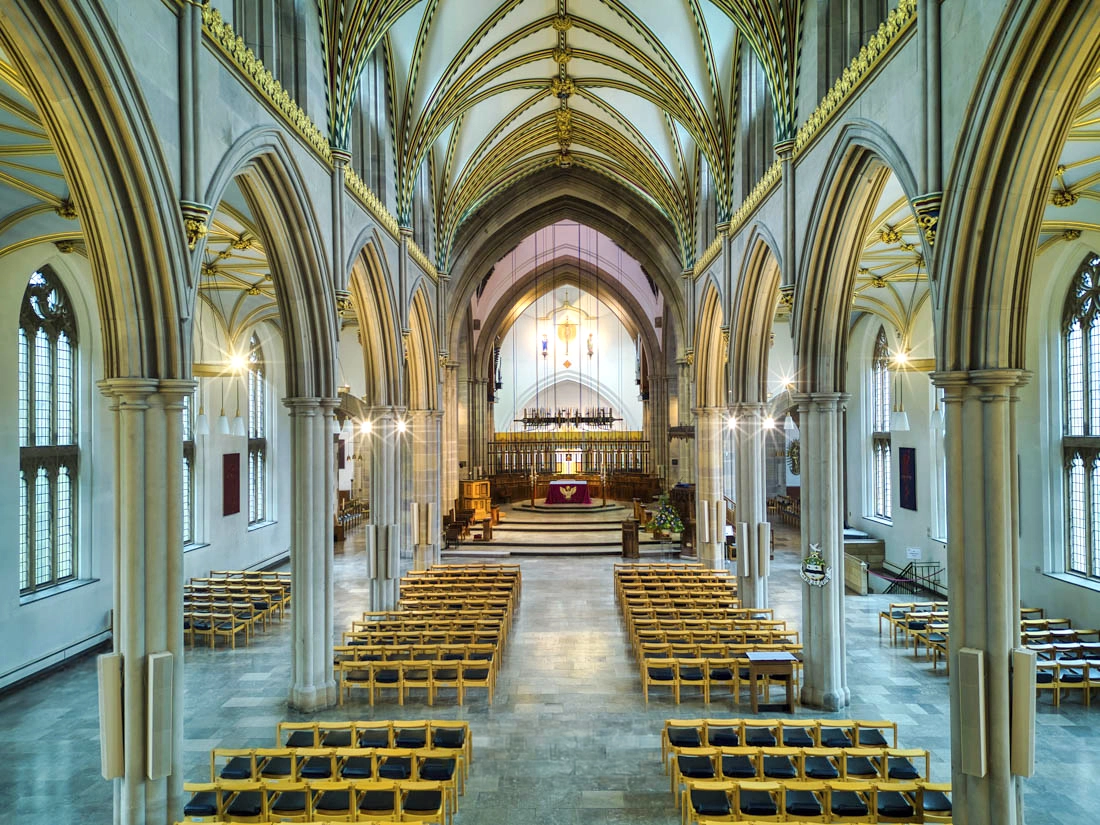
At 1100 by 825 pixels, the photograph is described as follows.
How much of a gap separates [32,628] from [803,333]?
14.0m

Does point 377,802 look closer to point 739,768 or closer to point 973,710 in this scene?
point 739,768

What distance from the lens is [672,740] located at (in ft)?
27.2

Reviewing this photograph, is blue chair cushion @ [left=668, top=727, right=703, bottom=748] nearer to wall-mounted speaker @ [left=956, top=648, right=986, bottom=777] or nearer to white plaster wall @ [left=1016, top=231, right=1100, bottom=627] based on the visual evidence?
wall-mounted speaker @ [left=956, top=648, right=986, bottom=777]

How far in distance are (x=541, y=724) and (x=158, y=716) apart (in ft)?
16.7

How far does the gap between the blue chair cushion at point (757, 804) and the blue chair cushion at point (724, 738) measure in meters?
0.76

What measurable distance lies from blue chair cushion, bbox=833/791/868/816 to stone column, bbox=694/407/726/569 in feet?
43.9

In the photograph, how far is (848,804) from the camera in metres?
6.92

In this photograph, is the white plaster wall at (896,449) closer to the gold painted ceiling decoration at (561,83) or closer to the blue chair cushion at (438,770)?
the gold painted ceiling decoration at (561,83)

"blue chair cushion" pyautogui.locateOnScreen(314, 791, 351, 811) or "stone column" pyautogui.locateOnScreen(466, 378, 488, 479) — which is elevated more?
"stone column" pyautogui.locateOnScreen(466, 378, 488, 479)

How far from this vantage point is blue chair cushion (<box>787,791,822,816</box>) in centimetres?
682

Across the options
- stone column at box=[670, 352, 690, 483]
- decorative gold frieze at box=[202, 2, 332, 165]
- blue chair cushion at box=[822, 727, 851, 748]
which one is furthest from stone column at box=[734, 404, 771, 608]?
decorative gold frieze at box=[202, 2, 332, 165]

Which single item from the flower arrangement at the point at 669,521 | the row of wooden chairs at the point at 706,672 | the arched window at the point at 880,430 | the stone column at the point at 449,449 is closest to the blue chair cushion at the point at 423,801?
the row of wooden chairs at the point at 706,672

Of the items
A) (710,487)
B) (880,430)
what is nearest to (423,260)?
(710,487)

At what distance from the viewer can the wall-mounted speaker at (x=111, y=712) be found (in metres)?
6.84
